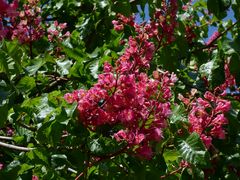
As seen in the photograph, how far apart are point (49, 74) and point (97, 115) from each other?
122cm

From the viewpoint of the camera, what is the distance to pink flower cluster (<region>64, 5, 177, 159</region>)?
1.80m

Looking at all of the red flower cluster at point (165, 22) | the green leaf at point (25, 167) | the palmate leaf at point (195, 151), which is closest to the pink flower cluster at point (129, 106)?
the palmate leaf at point (195, 151)

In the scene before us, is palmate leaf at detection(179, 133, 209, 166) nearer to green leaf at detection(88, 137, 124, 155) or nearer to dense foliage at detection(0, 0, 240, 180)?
dense foliage at detection(0, 0, 240, 180)

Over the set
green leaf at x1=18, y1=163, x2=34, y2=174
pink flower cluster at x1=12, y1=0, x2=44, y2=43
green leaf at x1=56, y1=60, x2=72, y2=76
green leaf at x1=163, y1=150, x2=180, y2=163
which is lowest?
green leaf at x1=163, y1=150, x2=180, y2=163

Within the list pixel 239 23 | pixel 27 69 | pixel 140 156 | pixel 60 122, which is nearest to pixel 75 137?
pixel 60 122

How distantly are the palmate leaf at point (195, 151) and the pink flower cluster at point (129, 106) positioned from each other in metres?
0.15

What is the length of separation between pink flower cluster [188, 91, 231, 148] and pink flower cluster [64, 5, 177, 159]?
213mm

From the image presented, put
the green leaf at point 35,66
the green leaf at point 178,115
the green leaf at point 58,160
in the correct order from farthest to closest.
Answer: the green leaf at point 35,66, the green leaf at point 178,115, the green leaf at point 58,160

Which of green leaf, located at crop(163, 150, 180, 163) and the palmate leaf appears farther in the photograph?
green leaf, located at crop(163, 150, 180, 163)

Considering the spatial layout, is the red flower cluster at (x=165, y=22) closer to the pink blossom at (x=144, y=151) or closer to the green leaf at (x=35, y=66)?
the green leaf at (x=35, y=66)

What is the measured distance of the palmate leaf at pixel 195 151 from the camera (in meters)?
1.89

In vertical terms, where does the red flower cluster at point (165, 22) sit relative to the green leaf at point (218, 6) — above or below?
Result: below

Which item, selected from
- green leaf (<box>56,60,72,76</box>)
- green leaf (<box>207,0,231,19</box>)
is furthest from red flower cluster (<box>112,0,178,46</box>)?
green leaf (<box>56,60,72,76</box>)

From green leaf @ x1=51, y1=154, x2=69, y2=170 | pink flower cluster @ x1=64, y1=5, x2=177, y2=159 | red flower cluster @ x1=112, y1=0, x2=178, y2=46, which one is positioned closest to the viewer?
pink flower cluster @ x1=64, y1=5, x2=177, y2=159
